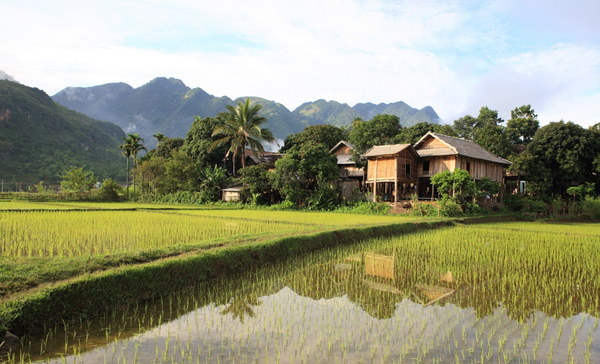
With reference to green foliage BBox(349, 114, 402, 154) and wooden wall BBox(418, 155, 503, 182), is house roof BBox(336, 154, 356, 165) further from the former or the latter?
wooden wall BBox(418, 155, 503, 182)

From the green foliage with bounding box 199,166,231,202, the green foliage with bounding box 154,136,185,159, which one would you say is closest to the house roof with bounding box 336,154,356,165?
the green foliage with bounding box 199,166,231,202

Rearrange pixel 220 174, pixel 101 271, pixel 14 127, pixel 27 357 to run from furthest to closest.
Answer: pixel 14 127, pixel 220 174, pixel 101 271, pixel 27 357

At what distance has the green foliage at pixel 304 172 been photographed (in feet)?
70.4

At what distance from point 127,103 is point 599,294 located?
12626 centimetres

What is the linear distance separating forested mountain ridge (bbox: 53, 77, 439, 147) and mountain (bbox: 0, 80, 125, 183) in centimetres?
4477

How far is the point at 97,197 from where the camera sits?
93.8 ft

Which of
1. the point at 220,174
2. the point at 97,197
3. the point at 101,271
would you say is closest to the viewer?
the point at 101,271

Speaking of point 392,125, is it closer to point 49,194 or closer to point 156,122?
point 49,194

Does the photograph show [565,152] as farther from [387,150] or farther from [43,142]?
[43,142]

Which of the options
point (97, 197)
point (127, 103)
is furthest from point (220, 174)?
point (127, 103)

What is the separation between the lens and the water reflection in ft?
11.5

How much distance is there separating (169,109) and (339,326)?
114 meters

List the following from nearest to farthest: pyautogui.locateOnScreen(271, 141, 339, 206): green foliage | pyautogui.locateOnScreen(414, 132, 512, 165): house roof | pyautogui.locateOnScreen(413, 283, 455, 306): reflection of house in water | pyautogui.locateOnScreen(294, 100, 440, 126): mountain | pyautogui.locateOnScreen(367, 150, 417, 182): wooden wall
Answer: pyautogui.locateOnScreen(413, 283, 455, 306): reflection of house in water < pyautogui.locateOnScreen(414, 132, 512, 165): house roof < pyautogui.locateOnScreen(367, 150, 417, 182): wooden wall < pyautogui.locateOnScreen(271, 141, 339, 206): green foliage < pyautogui.locateOnScreen(294, 100, 440, 126): mountain

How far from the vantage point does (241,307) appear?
Answer: 4820 millimetres
